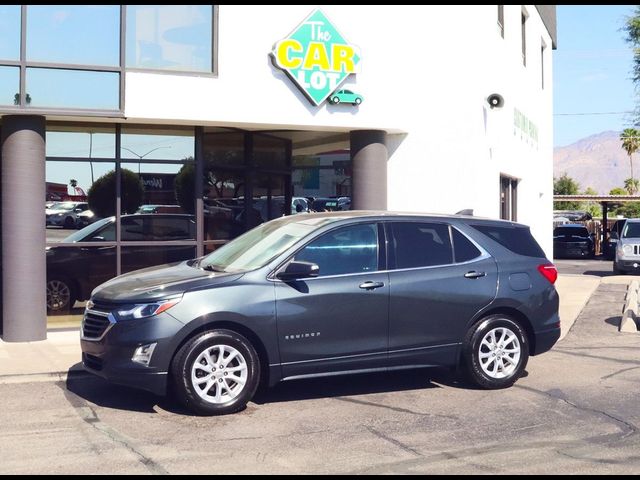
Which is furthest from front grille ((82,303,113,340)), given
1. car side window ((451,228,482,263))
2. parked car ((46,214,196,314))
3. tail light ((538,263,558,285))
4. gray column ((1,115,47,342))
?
parked car ((46,214,196,314))

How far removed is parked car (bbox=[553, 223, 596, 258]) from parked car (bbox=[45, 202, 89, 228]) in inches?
1110

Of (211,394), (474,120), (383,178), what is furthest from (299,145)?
(211,394)

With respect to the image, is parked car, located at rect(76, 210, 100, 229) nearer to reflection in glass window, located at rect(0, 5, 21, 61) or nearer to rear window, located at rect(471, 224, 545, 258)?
reflection in glass window, located at rect(0, 5, 21, 61)

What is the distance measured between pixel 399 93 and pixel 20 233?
601 cm

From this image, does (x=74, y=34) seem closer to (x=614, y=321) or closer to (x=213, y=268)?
(x=213, y=268)

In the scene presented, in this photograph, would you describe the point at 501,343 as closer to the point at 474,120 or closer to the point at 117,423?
the point at 117,423

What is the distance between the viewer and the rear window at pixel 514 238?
8883 millimetres

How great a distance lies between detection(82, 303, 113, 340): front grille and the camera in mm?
7508

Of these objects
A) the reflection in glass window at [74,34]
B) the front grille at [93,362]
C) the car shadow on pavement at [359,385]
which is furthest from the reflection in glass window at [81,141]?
the car shadow on pavement at [359,385]

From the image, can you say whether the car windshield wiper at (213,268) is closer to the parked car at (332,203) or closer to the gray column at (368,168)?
the gray column at (368,168)

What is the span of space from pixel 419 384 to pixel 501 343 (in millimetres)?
934

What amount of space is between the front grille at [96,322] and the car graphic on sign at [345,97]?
20.3 feet

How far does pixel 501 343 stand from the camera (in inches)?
340

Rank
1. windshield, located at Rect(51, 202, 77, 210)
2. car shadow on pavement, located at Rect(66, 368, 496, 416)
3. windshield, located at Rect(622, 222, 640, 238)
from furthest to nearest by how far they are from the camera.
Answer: windshield, located at Rect(622, 222, 640, 238) → windshield, located at Rect(51, 202, 77, 210) → car shadow on pavement, located at Rect(66, 368, 496, 416)
